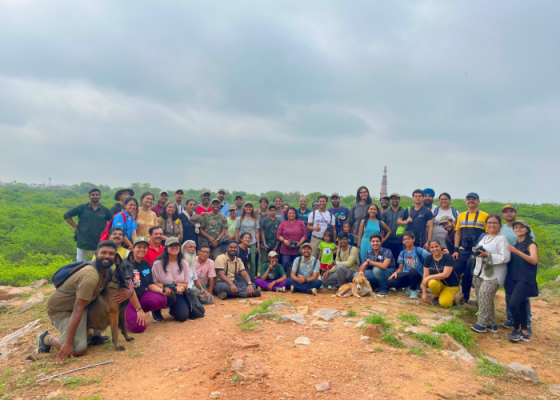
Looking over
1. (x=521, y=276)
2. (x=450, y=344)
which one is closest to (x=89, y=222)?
(x=450, y=344)

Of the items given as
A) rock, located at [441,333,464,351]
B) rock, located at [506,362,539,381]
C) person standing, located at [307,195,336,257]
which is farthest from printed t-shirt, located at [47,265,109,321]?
rock, located at [506,362,539,381]

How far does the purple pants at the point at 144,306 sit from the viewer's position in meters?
5.27

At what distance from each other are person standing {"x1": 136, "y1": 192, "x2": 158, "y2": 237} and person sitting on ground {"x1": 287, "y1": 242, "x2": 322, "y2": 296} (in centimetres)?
324

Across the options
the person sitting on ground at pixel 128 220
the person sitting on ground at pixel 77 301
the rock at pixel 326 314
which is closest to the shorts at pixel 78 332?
the person sitting on ground at pixel 77 301

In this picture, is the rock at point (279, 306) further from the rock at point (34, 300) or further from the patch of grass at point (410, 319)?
the rock at point (34, 300)

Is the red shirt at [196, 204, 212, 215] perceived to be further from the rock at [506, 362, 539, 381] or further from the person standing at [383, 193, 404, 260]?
the rock at [506, 362, 539, 381]

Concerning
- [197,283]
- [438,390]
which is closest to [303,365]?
[438,390]

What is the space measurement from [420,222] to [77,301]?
256 inches

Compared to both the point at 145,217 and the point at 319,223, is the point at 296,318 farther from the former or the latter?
the point at 145,217

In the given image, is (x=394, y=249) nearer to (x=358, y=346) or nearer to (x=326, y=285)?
(x=326, y=285)

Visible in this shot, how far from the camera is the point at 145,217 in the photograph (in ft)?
22.9

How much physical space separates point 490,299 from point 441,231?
1.95 m

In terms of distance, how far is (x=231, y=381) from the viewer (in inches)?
149

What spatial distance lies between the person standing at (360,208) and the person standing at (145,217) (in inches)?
177
